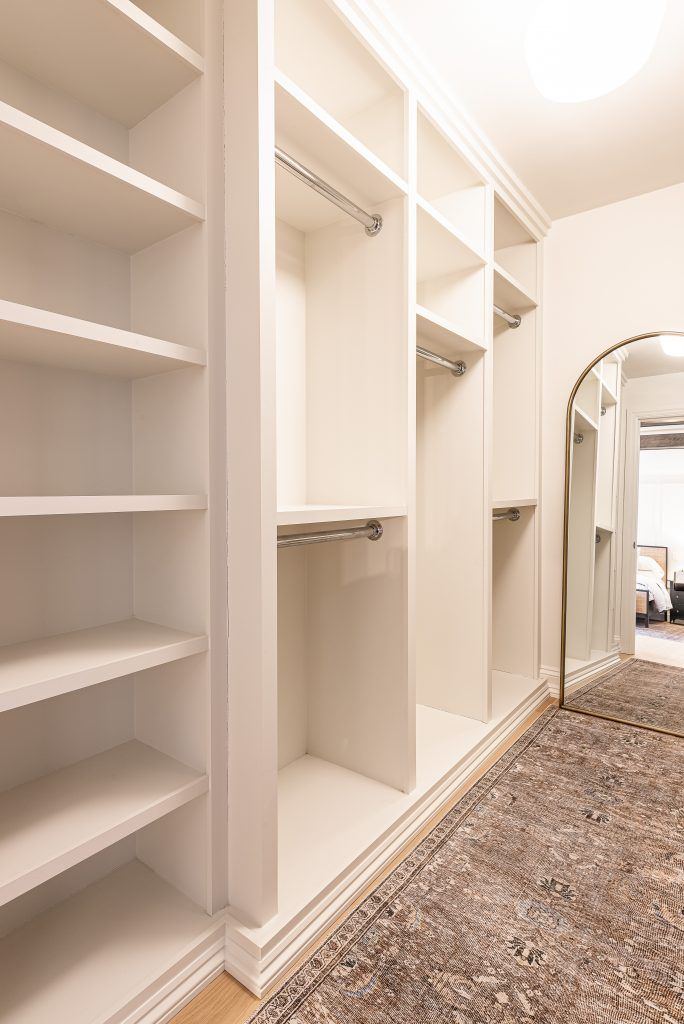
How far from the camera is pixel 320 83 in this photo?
1.65m

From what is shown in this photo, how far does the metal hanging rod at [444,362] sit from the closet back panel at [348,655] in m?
0.70

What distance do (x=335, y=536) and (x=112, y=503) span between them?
697 mm

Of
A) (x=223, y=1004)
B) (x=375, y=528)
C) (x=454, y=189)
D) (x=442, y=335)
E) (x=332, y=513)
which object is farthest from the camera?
(x=454, y=189)

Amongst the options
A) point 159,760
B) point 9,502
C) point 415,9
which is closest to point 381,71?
point 415,9

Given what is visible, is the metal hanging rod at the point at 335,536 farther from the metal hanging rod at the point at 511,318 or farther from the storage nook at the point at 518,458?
the metal hanging rod at the point at 511,318

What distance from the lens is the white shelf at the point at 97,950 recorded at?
1039mm

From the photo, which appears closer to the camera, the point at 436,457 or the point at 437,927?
the point at 437,927

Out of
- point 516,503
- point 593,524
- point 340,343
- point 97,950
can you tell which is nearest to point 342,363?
point 340,343

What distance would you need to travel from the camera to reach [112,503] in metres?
1.07

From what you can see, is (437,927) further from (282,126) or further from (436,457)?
(282,126)

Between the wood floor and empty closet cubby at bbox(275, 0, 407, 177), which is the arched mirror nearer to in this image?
empty closet cubby at bbox(275, 0, 407, 177)

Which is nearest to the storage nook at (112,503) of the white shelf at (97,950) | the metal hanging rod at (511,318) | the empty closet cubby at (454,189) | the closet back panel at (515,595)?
the white shelf at (97,950)

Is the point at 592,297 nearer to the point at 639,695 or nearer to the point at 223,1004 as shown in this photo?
the point at 639,695

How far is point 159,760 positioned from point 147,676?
205 mm
